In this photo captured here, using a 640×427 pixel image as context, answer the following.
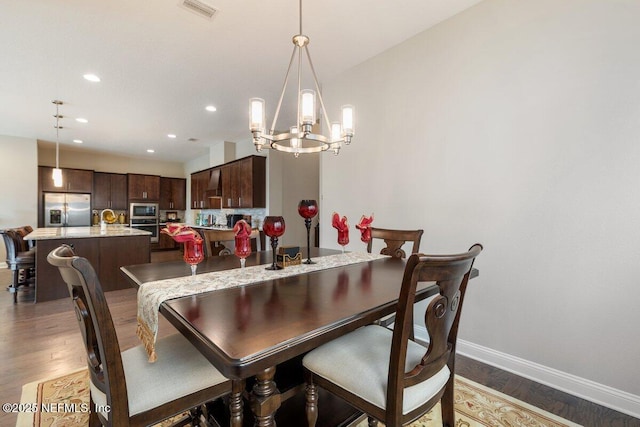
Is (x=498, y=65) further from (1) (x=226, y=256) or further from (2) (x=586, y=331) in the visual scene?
(1) (x=226, y=256)

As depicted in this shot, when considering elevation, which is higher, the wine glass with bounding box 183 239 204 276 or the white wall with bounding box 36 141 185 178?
the white wall with bounding box 36 141 185 178

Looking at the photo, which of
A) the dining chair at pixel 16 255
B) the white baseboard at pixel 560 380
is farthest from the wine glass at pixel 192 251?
the dining chair at pixel 16 255

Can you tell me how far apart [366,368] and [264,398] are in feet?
1.28

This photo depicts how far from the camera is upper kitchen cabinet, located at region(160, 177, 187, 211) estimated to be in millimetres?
8422

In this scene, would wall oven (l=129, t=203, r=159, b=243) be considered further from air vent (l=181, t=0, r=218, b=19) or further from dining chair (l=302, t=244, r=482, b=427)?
dining chair (l=302, t=244, r=482, b=427)

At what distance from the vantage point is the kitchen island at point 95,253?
3.57 meters

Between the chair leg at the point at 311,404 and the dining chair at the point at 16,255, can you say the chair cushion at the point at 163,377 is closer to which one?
the chair leg at the point at 311,404

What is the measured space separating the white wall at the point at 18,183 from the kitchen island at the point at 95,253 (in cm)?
258

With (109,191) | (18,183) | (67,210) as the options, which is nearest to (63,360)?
(18,183)

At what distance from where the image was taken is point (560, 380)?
5.92 ft

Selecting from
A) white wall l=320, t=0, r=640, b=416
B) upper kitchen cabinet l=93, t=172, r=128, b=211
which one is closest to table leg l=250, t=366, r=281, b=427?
white wall l=320, t=0, r=640, b=416

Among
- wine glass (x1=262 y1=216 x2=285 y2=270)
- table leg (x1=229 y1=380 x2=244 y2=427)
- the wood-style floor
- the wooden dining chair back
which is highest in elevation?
wine glass (x1=262 y1=216 x2=285 y2=270)

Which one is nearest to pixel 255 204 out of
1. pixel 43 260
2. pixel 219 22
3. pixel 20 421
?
pixel 43 260

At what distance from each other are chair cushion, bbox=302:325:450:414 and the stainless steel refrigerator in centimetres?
818
